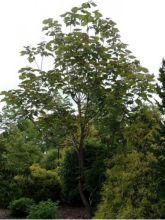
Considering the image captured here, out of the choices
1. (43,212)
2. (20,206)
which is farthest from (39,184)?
(43,212)

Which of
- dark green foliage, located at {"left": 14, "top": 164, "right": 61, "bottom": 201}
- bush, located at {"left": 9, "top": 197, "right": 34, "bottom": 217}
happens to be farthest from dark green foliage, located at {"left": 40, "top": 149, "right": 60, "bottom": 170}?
bush, located at {"left": 9, "top": 197, "right": 34, "bottom": 217}

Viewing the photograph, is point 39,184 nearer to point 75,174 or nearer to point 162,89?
point 75,174

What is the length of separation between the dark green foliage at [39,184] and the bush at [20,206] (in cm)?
139

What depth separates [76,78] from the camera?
1232cm

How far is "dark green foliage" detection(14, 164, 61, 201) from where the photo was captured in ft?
56.1

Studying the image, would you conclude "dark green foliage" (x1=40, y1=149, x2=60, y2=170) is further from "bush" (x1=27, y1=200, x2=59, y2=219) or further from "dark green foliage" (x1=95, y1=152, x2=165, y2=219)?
"dark green foliage" (x1=95, y1=152, x2=165, y2=219)

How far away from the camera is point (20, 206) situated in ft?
50.8

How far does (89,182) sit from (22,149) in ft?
21.3

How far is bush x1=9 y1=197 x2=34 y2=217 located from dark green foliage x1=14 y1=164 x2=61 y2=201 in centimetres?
139

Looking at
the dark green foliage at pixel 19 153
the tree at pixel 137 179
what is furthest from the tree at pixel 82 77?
the dark green foliage at pixel 19 153

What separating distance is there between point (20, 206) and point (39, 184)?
183cm

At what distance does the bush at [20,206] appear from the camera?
1547 centimetres

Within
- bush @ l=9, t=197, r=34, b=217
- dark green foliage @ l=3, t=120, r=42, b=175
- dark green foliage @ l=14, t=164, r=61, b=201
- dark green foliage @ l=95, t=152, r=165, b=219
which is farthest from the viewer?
dark green foliage @ l=3, t=120, r=42, b=175

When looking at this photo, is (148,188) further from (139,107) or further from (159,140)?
(139,107)
